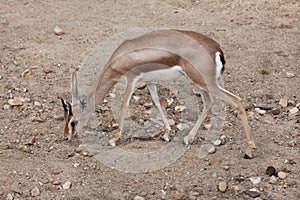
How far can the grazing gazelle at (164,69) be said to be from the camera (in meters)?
5.25

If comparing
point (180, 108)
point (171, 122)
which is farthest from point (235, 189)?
point (180, 108)

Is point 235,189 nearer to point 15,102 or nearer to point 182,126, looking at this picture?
point 182,126

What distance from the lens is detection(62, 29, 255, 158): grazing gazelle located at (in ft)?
17.2

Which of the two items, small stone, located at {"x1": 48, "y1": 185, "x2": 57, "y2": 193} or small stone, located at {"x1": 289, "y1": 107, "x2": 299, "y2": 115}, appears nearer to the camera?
small stone, located at {"x1": 48, "y1": 185, "x2": 57, "y2": 193}

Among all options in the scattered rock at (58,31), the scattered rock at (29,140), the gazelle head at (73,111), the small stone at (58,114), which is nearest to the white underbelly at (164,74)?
the gazelle head at (73,111)

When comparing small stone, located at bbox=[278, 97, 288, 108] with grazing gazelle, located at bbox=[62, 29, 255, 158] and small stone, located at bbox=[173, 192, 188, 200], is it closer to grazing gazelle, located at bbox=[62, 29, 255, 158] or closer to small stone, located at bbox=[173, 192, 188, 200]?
grazing gazelle, located at bbox=[62, 29, 255, 158]

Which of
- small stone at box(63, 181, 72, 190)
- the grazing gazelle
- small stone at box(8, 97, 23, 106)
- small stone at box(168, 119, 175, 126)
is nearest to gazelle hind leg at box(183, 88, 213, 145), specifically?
the grazing gazelle

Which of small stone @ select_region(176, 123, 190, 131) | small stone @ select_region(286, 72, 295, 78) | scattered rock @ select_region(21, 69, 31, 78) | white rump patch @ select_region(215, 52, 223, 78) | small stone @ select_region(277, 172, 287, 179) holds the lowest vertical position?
small stone @ select_region(176, 123, 190, 131)

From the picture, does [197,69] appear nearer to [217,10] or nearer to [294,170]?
[294,170]

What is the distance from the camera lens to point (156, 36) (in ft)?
17.9

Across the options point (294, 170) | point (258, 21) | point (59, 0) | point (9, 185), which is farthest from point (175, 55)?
point (59, 0)

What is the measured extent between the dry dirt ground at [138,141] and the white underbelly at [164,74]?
58 cm

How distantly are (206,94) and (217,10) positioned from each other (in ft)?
9.26

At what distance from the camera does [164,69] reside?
5375 mm
